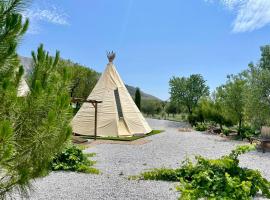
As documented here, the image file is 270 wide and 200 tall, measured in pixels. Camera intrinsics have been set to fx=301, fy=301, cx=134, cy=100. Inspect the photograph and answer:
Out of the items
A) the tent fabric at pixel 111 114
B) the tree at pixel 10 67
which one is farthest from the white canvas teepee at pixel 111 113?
the tree at pixel 10 67

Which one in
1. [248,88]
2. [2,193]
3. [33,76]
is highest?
[248,88]

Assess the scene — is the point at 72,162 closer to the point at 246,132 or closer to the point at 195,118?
the point at 246,132

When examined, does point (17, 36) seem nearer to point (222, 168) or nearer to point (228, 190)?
point (228, 190)

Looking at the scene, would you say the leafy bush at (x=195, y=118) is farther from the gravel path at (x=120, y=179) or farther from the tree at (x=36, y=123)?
the tree at (x=36, y=123)

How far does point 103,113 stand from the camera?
19.8m

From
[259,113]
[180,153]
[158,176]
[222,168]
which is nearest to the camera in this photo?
[222,168]

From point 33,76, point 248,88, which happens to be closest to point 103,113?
point 248,88

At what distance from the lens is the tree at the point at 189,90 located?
3822 centimetres

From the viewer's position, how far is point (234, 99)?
846 inches

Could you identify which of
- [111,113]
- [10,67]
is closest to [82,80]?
[111,113]

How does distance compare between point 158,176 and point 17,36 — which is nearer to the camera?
point 17,36

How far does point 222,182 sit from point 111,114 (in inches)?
556

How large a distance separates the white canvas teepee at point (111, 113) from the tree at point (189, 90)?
58.7ft

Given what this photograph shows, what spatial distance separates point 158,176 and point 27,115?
557cm
